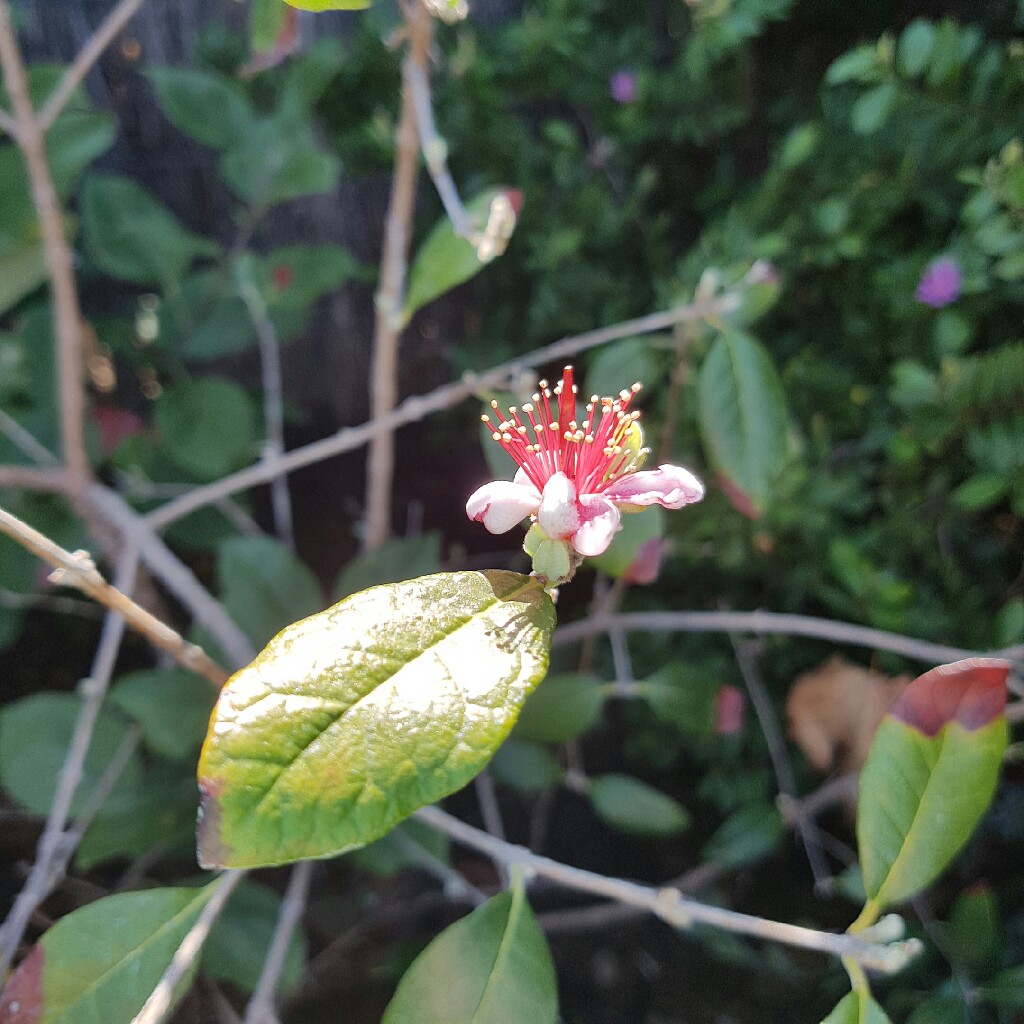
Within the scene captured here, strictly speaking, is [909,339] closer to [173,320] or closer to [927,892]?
[927,892]

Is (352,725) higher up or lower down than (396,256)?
lower down

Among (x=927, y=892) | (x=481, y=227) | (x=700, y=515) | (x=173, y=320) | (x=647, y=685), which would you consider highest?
(x=173, y=320)

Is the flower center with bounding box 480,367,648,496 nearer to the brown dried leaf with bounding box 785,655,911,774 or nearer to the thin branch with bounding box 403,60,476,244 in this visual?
the thin branch with bounding box 403,60,476,244

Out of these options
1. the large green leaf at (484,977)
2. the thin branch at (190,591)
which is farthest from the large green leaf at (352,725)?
the thin branch at (190,591)

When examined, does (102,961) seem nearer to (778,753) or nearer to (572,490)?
(572,490)

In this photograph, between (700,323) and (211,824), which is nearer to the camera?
(211,824)

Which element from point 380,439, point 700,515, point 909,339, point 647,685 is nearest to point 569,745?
point 647,685

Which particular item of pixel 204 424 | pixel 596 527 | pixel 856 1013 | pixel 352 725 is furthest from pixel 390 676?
pixel 204 424
